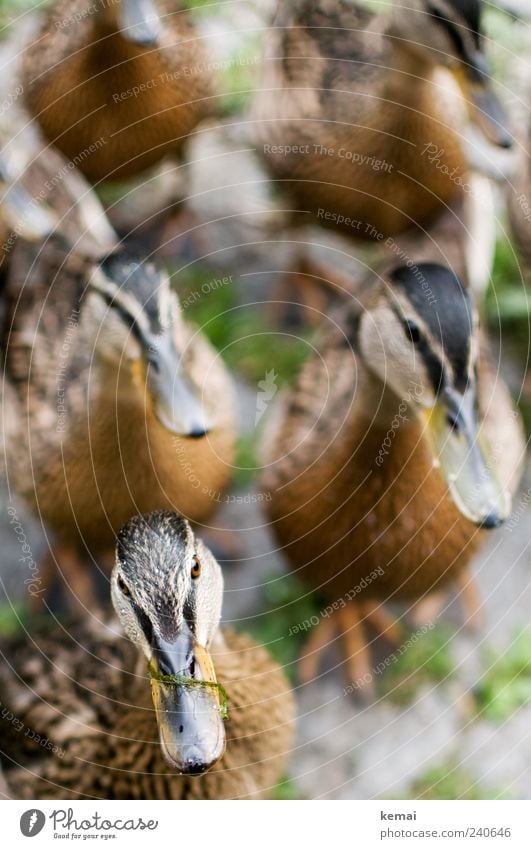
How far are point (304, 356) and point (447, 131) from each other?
1.23 feet

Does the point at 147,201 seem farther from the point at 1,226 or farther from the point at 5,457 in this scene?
the point at 5,457

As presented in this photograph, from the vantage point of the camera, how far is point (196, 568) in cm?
79

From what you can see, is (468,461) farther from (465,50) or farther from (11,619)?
(11,619)

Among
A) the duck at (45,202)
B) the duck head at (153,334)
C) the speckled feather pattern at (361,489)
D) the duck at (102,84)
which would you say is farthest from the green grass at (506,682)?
the duck at (102,84)

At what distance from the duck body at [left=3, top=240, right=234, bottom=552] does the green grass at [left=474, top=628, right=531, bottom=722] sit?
0.47 m

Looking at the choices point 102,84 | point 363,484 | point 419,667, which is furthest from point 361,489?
point 102,84

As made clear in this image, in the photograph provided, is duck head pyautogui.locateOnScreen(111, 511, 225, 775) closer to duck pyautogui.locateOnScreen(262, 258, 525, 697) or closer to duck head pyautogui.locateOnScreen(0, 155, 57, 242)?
duck pyautogui.locateOnScreen(262, 258, 525, 697)

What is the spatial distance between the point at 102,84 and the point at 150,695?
0.81 m

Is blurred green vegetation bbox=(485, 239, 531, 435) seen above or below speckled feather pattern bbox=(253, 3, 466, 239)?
below

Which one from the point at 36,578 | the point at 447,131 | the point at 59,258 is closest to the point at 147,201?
the point at 59,258

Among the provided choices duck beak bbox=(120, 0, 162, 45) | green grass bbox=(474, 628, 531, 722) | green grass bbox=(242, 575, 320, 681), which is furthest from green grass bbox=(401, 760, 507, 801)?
duck beak bbox=(120, 0, 162, 45)

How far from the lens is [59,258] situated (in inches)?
42.3

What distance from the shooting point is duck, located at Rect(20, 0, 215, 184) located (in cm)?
112

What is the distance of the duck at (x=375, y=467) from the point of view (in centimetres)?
90
